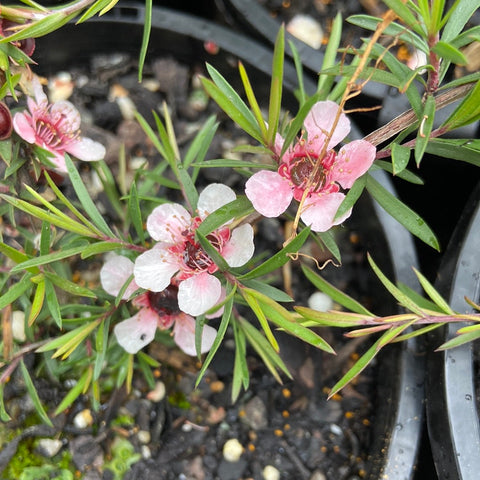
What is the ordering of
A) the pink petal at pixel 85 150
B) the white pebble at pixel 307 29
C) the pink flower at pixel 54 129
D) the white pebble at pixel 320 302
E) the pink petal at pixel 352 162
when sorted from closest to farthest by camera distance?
the pink petal at pixel 352 162
the pink flower at pixel 54 129
the pink petal at pixel 85 150
the white pebble at pixel 320 302
the white pebble at pixel 307 29

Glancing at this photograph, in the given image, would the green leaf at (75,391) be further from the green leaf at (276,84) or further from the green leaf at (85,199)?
the green leaf at (276,84)

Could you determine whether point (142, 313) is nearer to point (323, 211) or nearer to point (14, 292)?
point (14, 292)

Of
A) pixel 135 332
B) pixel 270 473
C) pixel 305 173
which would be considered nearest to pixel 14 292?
pixel 135 332

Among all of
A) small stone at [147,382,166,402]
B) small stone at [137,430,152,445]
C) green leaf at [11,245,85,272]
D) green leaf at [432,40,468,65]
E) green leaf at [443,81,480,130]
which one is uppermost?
green leaf at [432,40,468,65]

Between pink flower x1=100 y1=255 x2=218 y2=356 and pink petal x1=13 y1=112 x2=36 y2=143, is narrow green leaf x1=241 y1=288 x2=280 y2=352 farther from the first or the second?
pink petal x1=13 y1=112 x2=36 y2=143

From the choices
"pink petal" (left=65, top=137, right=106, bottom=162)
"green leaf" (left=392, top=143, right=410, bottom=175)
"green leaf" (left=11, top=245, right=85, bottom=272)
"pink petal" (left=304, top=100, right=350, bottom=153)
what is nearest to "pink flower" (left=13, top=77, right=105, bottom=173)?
"pink petal" (left=65, top=137, right=106, bottom=162)

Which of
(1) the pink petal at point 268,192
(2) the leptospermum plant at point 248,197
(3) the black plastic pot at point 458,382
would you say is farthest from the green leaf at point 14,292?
(3) the black plastic pot at point 458,382

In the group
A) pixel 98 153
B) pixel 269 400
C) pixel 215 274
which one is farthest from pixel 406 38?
pixel 269 400
